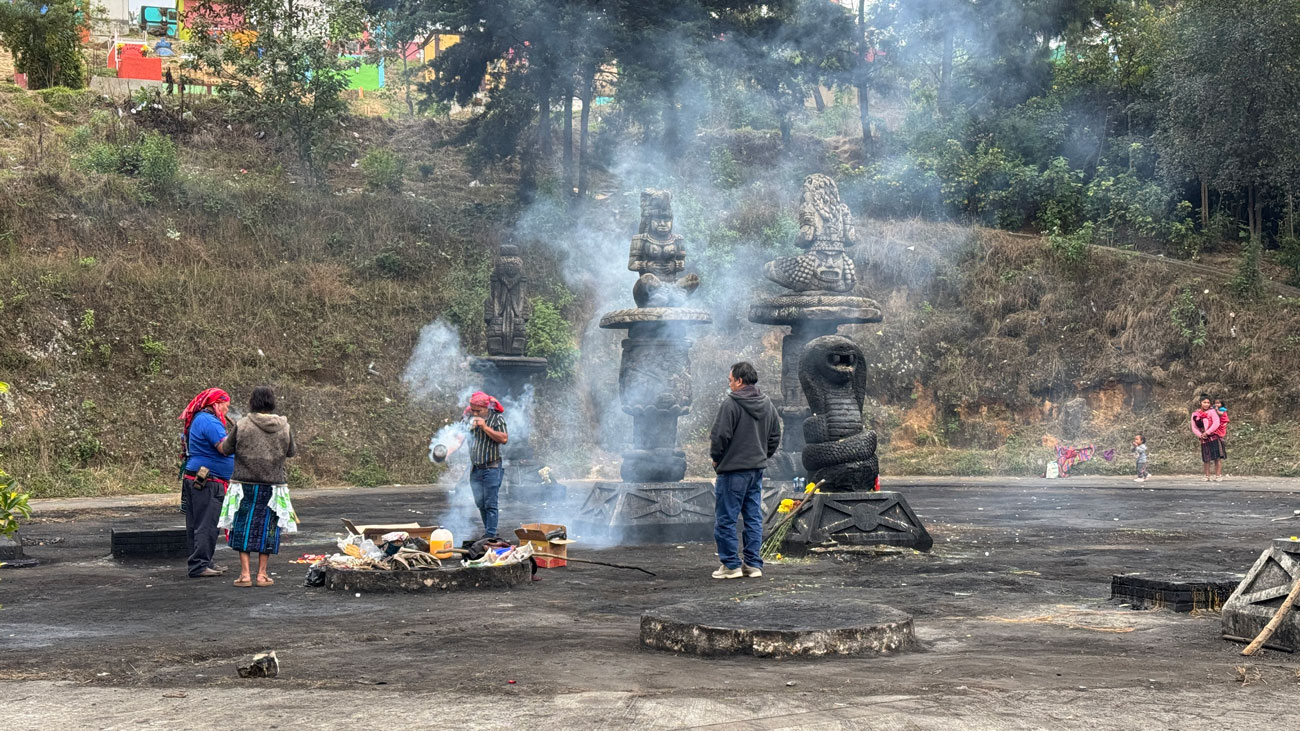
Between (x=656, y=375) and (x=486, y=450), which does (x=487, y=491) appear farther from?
(x=656, y=375)

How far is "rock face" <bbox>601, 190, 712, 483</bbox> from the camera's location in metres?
16.5

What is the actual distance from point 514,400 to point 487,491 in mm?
8926

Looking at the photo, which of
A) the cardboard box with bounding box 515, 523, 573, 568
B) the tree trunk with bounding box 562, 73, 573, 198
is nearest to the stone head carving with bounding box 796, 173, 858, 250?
the cardboard box with bounding box 515, 523, 573, 568

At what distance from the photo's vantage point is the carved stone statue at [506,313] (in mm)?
21594

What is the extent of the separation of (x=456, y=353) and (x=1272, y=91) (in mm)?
20685

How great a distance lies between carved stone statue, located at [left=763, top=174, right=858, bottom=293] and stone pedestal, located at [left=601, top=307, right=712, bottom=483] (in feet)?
4.53

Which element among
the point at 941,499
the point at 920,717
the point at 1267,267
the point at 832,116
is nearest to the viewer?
the point at 920,717

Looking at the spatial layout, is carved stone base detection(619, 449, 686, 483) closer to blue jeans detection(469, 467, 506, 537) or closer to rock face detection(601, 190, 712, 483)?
rock face detection(601, 190, 712, 483)

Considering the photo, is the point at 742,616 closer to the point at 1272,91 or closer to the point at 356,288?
the point at 356,288

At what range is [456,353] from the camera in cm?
3072

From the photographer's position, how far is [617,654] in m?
7.38

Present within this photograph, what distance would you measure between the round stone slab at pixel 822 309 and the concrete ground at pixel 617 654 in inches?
160

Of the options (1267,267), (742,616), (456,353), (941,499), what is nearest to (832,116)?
(1267,267)

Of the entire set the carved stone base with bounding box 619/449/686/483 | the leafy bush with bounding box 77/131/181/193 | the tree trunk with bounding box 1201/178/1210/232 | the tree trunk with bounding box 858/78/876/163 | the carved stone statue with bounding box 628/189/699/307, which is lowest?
the carved stone base with bounding box 619/449/686/483
